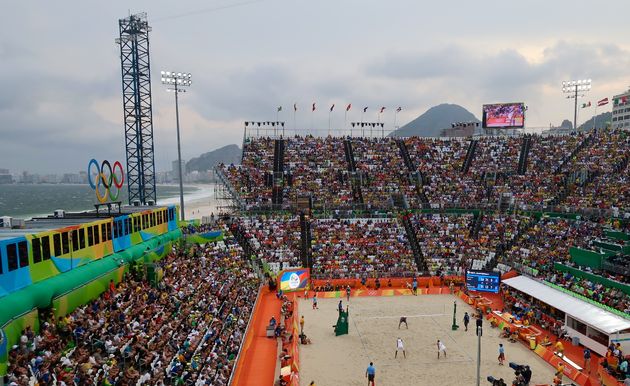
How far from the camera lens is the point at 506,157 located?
2219 inches

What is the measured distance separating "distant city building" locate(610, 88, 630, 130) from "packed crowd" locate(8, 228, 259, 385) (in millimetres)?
121951

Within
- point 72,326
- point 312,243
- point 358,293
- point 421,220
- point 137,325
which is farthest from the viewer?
point 421,220

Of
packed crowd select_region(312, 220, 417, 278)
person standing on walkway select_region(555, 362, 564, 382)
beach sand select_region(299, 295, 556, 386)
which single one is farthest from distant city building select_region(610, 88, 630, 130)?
person standing on walkway select_region(555, 362, 564, 382)

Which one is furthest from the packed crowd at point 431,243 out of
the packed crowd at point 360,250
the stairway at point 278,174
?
the stairway at point 278,174

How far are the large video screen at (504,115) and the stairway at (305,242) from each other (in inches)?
1364

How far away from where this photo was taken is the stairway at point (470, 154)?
2200 inches

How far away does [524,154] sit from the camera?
5653 cm

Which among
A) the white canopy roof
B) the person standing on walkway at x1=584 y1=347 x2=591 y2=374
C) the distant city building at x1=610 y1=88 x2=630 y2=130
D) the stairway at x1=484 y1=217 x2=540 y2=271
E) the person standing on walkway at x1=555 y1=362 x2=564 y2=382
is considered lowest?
the person standing on walkway at x1=584 y1=347 x2=591 y2=374

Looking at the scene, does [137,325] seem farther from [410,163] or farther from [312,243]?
[410,163]

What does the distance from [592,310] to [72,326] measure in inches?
1090

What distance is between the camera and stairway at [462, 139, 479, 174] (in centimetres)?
5588

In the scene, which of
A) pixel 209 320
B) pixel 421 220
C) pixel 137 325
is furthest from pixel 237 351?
pixel 421 220

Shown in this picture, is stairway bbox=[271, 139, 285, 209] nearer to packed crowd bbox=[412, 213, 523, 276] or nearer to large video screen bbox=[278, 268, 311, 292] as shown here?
large video screen bbox=[278, 268, 311, 292]

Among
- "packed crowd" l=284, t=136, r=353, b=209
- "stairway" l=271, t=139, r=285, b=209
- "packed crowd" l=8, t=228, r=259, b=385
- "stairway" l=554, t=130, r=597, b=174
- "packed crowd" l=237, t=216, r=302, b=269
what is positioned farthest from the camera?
"stairway" l=554, t=130, r=597, b=174
